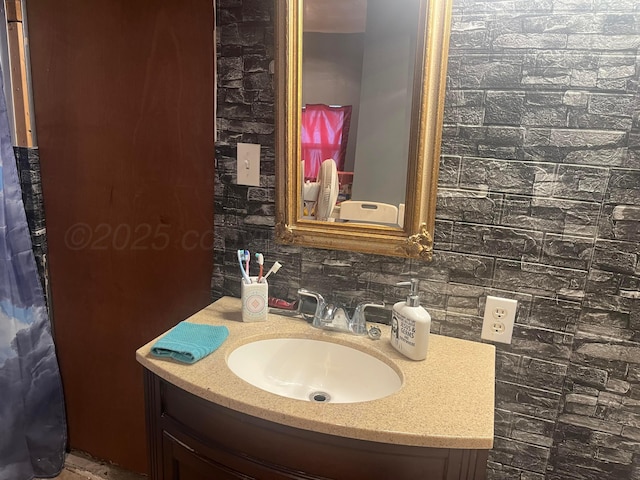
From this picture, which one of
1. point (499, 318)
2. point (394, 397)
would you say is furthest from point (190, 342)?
point (499, 318)

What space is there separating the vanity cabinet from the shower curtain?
2.70 ft

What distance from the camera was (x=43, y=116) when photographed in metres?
1.59

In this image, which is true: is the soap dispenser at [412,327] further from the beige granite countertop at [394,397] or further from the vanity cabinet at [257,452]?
the vanity cabinet at [257,452]

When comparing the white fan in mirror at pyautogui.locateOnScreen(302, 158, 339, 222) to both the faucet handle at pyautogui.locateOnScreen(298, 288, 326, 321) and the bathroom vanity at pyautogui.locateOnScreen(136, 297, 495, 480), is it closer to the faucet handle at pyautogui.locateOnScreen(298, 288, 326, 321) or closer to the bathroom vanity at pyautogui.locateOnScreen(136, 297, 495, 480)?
the faucet handle at pyautogui.locateOnScreen(298, 288, 326, 321)

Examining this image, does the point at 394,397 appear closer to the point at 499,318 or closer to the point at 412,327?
the point at 412,327

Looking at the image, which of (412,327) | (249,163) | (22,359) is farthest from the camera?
(22,359)

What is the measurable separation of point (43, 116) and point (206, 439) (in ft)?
4.02

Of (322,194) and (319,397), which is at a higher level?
(322,194)

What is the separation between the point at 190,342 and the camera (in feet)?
3.57

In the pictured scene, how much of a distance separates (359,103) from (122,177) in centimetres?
82

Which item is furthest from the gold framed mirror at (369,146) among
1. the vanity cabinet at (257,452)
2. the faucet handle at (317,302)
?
the vanity cabinet at (257,452)

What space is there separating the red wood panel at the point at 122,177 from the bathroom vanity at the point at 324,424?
50cm

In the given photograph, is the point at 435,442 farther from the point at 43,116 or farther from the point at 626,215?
the point at 43,116

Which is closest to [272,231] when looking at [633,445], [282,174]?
[282,174]
